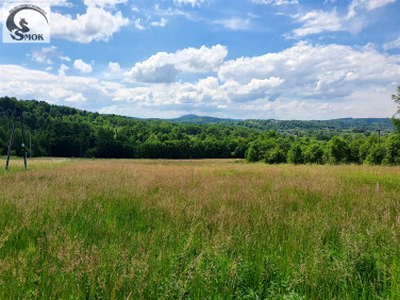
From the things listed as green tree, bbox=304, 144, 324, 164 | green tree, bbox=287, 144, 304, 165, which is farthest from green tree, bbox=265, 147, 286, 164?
green tree, bbox=304, 144, 324, 164

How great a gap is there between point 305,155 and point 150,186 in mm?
70320

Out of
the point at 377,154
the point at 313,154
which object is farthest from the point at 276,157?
the point at 377,154

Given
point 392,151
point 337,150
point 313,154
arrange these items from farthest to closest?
point 313,154 < point 337,150 < point 392,151

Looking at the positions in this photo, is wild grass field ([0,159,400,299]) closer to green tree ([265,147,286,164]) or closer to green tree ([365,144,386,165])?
green tree ([365,144,386,165])

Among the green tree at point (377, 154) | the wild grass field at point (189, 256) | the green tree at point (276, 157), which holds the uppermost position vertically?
the wild grass field at point (189, 256)

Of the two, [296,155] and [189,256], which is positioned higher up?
[189,256]

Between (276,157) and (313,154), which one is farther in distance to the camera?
(276,157)

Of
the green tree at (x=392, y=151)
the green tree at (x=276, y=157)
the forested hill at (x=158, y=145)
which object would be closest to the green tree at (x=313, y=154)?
the forested hill at (x=158, y=145)

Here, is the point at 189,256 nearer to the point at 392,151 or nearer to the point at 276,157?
the point at 392,151

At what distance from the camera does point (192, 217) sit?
4.29 m

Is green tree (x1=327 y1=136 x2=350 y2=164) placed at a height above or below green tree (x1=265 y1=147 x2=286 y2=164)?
above

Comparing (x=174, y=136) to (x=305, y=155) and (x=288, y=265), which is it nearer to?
(x=305, y=155)

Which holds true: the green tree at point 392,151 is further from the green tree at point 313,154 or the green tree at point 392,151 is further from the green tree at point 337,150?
the green tree at point 313,154

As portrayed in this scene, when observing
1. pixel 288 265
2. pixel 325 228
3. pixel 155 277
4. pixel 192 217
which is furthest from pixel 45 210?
pixel 325 228
